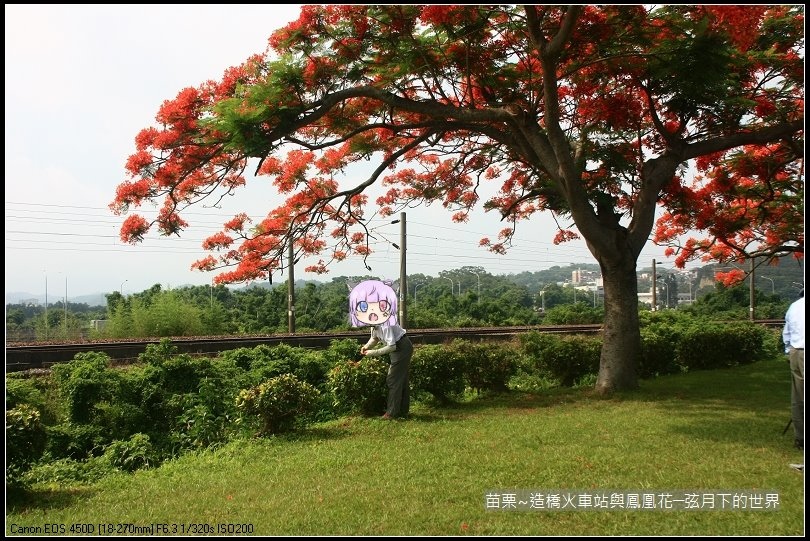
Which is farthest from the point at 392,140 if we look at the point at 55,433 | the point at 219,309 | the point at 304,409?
the point at 219,309

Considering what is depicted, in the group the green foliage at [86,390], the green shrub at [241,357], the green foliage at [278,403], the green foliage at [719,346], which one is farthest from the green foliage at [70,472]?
the green foliage at [719,346]

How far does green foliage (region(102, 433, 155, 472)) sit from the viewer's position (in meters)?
7.62

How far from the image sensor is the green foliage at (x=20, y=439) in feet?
18.9

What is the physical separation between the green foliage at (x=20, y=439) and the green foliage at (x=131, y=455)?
156 centimetres

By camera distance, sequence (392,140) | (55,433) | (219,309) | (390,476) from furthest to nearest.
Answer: (219,309), (392,140), (55,433), (390,476)

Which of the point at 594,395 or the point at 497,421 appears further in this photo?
the point at 594,395

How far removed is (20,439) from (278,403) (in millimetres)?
2782

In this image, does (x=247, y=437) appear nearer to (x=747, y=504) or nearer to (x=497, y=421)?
(x=497, y=421)

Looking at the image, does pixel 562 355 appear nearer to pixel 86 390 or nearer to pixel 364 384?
pixel 364 384

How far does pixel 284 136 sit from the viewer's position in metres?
9.33

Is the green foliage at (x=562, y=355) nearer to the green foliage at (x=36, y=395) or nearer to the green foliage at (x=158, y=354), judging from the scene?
the green foliage at (x=158, y=354)

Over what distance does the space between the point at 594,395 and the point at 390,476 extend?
5386mm

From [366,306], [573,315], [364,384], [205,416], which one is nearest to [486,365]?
[364,384]

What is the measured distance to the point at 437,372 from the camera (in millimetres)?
9773
